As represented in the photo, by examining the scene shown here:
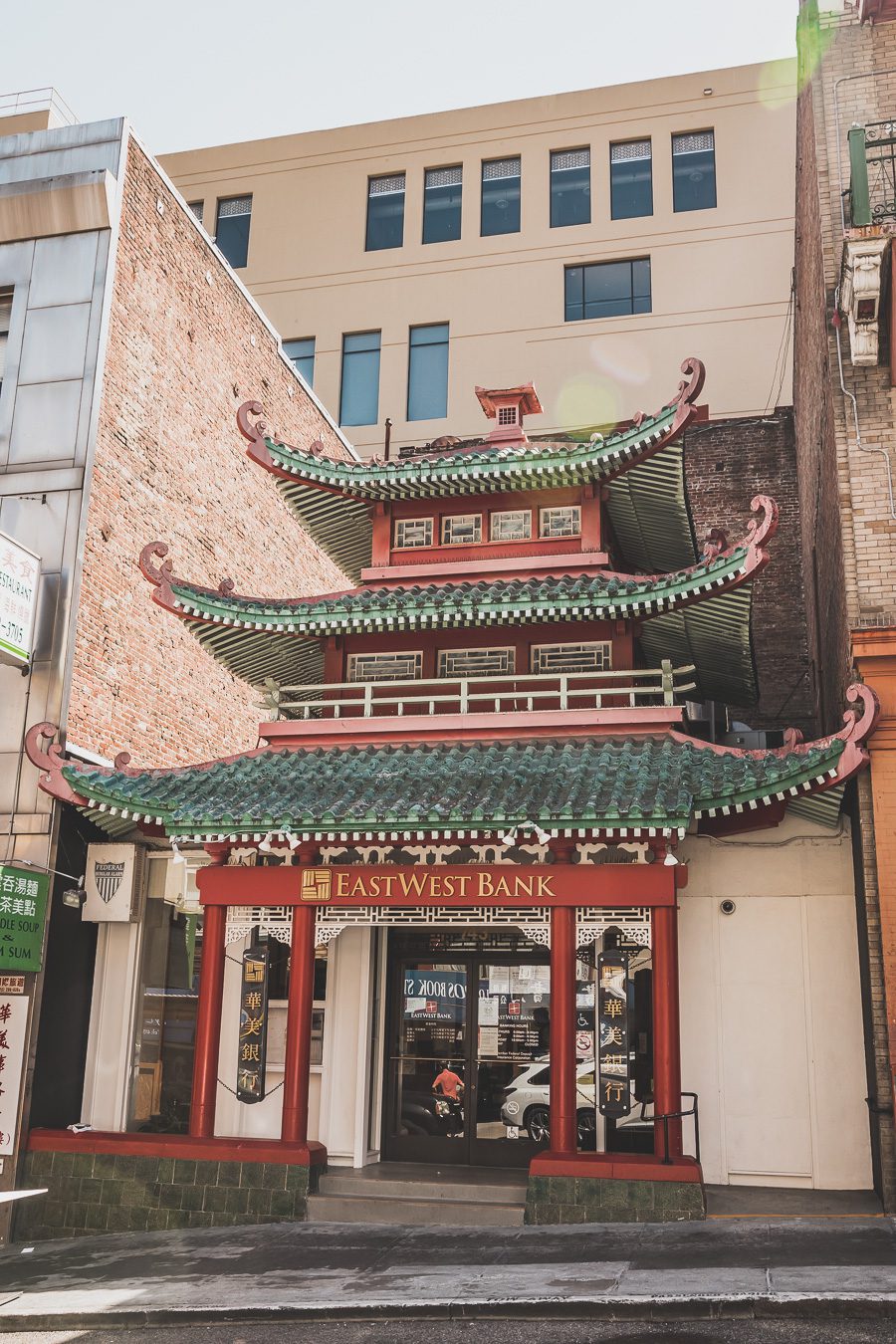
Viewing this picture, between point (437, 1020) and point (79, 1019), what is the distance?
15.1 ft

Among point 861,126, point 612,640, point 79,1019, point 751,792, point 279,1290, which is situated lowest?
point 279,1290

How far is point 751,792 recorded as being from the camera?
12.6 meters

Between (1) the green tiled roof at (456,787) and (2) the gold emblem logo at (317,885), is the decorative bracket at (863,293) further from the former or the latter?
(2) the gold emblem logo at (317,885)

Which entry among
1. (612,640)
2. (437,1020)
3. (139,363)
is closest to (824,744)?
(612,640)

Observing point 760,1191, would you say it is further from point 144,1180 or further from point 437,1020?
point 144,1180

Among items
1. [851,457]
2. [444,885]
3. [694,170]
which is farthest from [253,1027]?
[694,170]

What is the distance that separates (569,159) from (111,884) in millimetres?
26193

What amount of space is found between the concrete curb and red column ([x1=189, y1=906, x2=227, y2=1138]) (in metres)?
3.75

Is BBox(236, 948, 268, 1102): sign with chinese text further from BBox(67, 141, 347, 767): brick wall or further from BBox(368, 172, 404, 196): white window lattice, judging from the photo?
BBox(368, 172, 404, 196): white window lattice

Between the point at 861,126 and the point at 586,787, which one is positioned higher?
the point at 861,126

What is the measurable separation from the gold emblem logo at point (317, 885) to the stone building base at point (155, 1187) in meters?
2.81

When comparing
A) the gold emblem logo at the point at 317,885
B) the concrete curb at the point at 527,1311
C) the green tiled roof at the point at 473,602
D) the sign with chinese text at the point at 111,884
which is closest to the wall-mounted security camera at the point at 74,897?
the sign with chinese text at the point at 111,884

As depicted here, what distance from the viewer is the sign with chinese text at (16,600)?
14477mm

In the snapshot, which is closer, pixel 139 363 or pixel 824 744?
pixel 824 744
